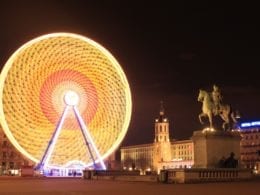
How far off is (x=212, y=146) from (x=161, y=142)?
13695 cm

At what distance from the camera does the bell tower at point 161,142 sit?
168625 millimetres

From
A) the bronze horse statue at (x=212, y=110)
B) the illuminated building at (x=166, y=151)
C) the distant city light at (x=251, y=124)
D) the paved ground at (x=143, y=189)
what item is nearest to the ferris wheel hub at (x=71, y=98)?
the bronze horse statue at (x=212, y=110)

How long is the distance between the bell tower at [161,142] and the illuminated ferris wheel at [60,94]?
119 m

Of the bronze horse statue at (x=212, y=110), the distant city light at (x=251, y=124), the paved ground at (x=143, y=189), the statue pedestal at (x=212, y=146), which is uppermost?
the distant city light at (x=251, y=124)

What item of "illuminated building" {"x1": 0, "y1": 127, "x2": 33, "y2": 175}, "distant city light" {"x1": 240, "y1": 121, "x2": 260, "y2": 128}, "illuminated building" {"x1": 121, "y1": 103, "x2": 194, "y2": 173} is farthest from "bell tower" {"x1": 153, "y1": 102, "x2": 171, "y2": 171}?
"illuminated building" {"x1": 0, "y1": 127, "x2": 33, "y2": 175}

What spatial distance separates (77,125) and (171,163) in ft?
386

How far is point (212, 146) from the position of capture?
33031mm

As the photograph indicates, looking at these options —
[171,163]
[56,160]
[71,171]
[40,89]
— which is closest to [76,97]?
[40,89]

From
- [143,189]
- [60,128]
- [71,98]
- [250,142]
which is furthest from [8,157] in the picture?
[143,189]

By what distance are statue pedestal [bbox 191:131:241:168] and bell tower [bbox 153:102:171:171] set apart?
13410 centimetres

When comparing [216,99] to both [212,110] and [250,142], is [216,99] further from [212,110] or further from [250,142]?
[250,142]

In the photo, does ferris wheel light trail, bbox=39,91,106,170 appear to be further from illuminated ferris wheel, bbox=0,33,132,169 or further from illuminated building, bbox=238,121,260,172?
illuminated building, bbox=238,121,260,172

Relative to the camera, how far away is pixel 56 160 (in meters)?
55.9

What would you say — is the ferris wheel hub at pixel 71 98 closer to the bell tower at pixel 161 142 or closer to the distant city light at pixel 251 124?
the distant city light at pixel 251 124
